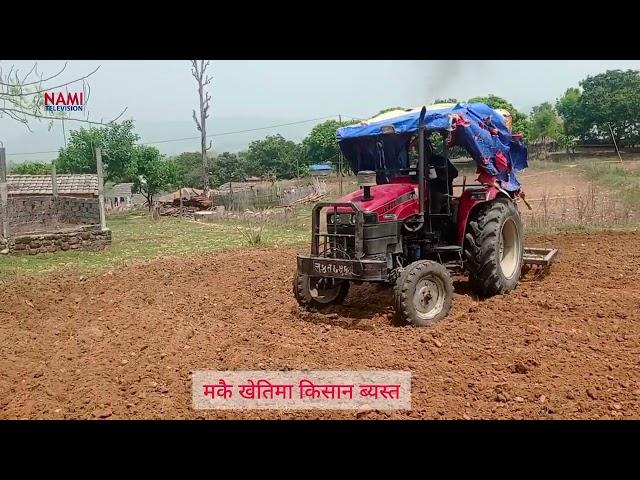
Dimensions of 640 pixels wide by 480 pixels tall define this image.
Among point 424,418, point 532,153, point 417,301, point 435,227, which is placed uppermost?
point 532,153

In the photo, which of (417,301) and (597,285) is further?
(597,285)

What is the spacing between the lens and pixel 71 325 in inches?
252

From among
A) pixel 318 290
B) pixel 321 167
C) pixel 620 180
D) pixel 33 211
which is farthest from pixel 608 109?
pixel 318 290

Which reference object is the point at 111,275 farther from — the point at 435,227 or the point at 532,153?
the point at 532,153

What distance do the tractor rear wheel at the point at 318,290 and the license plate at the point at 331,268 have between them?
0.42 m

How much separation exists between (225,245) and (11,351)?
23.2ft

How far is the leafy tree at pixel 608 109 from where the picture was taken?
138 feet

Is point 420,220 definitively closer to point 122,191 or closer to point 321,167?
point 321,167

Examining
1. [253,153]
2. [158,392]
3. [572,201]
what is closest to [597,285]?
[158,392]

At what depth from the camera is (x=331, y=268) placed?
5.48 m

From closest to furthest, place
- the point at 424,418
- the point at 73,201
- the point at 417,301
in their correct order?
1. the point at 424,418
2. the point at 417,301
3. the point at 73,201

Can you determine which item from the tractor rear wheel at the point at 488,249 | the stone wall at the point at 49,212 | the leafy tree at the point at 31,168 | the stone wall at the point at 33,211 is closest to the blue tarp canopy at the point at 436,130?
the tractor rear wheel at the point at 488,249

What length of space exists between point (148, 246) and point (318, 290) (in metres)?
7.92

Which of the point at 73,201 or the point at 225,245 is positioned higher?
the point at 73,201
